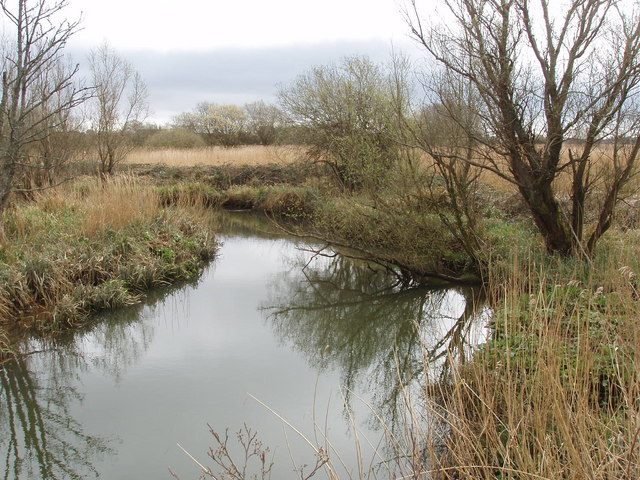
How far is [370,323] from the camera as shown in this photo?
22.6 feet

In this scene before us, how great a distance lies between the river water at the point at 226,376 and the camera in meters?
3.75

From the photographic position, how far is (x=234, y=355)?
222 inches

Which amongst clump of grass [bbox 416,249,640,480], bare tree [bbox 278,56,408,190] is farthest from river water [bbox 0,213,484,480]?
bare tree [bbox 278,56,408,190]

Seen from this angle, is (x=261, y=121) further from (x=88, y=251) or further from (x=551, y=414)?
(x=551, y=414)

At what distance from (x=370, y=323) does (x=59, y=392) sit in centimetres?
365

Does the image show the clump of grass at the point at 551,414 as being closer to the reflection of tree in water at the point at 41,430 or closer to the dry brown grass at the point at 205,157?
the reflection of tree in water at the point at 41,430

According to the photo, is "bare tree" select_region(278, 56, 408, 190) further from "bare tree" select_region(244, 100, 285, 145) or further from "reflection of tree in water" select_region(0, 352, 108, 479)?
"bare tree" select_region(244, 100, 285, 145)

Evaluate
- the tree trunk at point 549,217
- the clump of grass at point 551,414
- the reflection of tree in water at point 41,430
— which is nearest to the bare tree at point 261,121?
the tree trunk at point 549,217

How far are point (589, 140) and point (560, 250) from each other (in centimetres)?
148

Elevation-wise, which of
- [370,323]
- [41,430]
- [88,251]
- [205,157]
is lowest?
[370,323]

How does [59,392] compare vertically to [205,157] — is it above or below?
below

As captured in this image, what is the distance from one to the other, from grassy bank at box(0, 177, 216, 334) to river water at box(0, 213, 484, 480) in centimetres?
36

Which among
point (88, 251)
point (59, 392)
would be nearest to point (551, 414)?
point (59, 392)

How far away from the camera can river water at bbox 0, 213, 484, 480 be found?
3.75 meters
